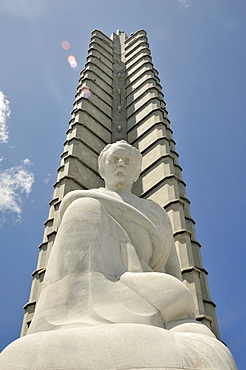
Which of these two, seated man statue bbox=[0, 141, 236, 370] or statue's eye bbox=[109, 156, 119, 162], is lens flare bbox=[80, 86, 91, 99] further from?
seated man statue bbox=[0, 141, 236, 370]

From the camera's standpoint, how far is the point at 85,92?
66.7ft

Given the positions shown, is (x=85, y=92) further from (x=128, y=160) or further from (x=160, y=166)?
(x=128, y=160)

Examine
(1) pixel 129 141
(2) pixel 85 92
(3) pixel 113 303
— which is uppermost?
(2) pixel 85 92

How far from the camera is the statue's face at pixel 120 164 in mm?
5605

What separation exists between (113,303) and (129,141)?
16275 millimetres

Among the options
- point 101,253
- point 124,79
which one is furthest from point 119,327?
point 124,79

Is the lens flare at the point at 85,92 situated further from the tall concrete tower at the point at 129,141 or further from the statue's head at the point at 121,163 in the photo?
the statue's head at the point at 121,163

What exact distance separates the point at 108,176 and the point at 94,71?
63.5 ft

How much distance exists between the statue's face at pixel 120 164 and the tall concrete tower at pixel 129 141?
5.32 m

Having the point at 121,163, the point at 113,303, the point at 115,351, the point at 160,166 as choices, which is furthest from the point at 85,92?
the point at 115,351

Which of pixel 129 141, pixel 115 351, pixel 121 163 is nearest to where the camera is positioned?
pixel 115 351

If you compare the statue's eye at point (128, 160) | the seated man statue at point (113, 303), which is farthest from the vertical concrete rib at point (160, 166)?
the seated man statue at point (113, 303)

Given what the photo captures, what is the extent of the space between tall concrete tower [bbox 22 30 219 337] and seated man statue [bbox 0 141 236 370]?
5.82 meters

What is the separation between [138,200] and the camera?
5.50 metres
